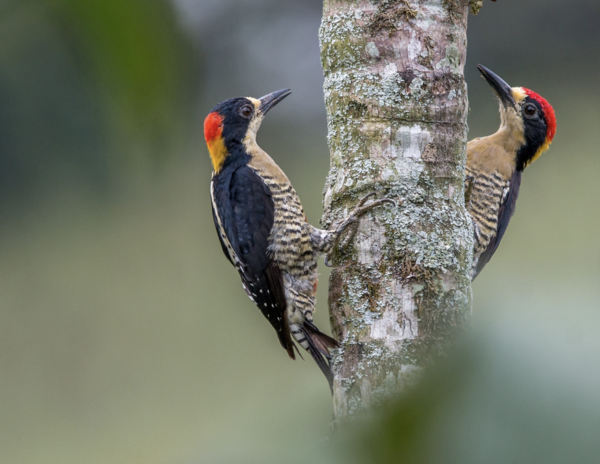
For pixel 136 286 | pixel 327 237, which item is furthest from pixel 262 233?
pixel 136 286

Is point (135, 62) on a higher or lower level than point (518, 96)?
higher

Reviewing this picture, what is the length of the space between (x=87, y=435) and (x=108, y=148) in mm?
7633

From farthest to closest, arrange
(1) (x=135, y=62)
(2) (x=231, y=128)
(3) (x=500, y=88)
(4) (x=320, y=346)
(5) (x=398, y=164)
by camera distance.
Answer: (3) (x=500, y=88) < (2) (x=231, y=128) < (4) (x=320, y=346) < (5) (x=398, y=164) < (1) (x=135, y=62)

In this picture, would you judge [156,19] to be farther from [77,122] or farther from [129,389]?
[129,389]

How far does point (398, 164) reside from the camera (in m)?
2.78

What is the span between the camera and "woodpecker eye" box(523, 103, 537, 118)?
15.0 feet

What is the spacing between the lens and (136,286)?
813 centimetres

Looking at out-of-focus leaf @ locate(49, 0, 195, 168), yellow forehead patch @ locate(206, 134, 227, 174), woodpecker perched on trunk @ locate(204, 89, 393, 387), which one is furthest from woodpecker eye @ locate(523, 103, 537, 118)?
out-of-focus leaf @ locate(49, 0, 195, 168)

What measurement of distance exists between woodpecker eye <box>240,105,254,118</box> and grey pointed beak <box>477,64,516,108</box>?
169cm

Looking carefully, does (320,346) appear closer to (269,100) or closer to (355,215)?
(355,215)

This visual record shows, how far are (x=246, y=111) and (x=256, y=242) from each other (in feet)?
3.06

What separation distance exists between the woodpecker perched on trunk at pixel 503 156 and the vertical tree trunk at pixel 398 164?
1.70m

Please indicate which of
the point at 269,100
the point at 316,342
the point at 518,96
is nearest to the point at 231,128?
the point at 269,100

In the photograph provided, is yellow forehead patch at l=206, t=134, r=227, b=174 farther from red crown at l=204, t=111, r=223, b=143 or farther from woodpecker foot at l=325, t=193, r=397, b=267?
woodpecker foot at l=325, t=193, r=397, b=267
